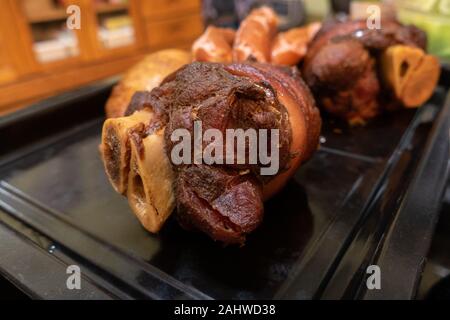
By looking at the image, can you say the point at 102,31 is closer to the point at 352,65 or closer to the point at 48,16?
the point at 48,16

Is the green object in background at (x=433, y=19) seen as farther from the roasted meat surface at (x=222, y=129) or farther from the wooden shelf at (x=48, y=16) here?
the wooden shelf at (x=48, y=16)

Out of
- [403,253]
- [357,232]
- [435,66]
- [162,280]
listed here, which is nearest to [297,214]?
[357,232]

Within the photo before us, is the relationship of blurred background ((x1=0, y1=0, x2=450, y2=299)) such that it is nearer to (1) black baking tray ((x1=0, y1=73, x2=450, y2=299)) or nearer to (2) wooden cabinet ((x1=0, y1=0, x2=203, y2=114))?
(2) wooden cabinet ((x1=0, y1=0, x2=203, y2=114))

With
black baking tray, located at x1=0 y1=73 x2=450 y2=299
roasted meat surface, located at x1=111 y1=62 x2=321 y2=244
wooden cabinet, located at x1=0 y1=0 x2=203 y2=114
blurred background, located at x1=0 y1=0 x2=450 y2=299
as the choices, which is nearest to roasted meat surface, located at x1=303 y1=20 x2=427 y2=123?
black baking tray, located at x1=0 y1=73 x2=450 y2=299

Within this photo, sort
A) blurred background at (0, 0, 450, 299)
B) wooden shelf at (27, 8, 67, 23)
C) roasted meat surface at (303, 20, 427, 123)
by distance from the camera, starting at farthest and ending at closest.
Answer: wooden shelf at (27, 8, 67, 23) → blurred background at (0, 0, 450, 299) → roasted meat surface at (303, 20, 427, 123)

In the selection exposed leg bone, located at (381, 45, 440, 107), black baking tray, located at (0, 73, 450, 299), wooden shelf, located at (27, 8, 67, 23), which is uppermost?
wooden shelf, located at (27, 8, 67, 23)

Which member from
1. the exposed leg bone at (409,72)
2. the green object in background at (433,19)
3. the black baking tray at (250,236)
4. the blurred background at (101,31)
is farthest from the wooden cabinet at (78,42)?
the exposed leg bone at (409,72)
